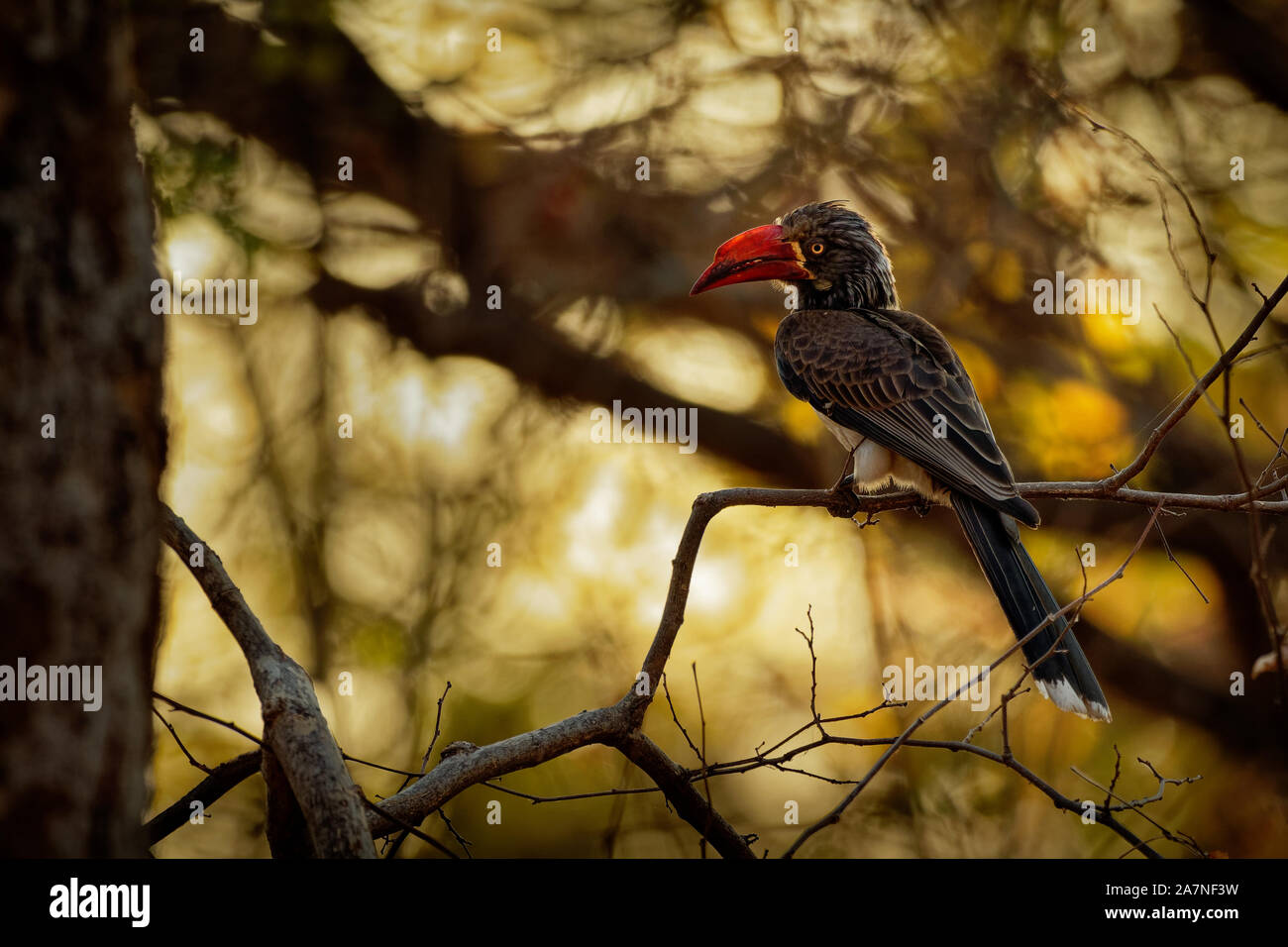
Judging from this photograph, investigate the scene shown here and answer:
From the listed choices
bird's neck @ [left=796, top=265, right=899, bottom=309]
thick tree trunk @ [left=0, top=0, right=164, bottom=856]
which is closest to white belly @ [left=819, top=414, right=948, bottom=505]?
bird's neck @ [left=796, top=265, right=899, bottom=309]

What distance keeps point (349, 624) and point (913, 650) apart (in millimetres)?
2681

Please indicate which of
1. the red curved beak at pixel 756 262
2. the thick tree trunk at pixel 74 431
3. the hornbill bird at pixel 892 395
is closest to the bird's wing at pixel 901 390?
the hornbill bird at pixel 892 395

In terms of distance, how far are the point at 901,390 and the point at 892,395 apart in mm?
33

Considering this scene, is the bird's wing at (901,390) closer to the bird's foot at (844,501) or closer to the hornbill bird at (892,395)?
the hornbill bird at (892,395)

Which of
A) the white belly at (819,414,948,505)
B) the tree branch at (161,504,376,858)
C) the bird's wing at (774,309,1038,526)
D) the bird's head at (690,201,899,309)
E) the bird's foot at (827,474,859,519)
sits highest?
the bird's head at (690,201,899,309)

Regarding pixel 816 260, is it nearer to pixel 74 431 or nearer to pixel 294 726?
pixel 294 726

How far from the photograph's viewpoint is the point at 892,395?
345 cm

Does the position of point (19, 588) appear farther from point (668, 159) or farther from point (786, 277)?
point (668, 159)

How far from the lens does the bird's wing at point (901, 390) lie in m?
3.15

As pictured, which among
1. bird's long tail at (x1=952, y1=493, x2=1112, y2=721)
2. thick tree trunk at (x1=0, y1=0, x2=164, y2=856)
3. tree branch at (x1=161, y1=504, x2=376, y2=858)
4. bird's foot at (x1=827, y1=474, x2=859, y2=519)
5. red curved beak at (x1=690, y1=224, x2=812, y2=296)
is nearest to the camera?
thick tree trunk at (x1=0, y1=0, x2=164, y2=856)

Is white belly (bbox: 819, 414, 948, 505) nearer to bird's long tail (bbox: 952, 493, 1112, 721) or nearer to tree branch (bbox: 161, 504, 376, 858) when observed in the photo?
bird's long tail (bbox: 952, 493, 1112, 721)

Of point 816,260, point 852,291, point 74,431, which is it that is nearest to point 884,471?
point 852,291

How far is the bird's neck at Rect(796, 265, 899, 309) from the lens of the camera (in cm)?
413

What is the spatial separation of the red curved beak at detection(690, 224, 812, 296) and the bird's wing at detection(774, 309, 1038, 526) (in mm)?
265
